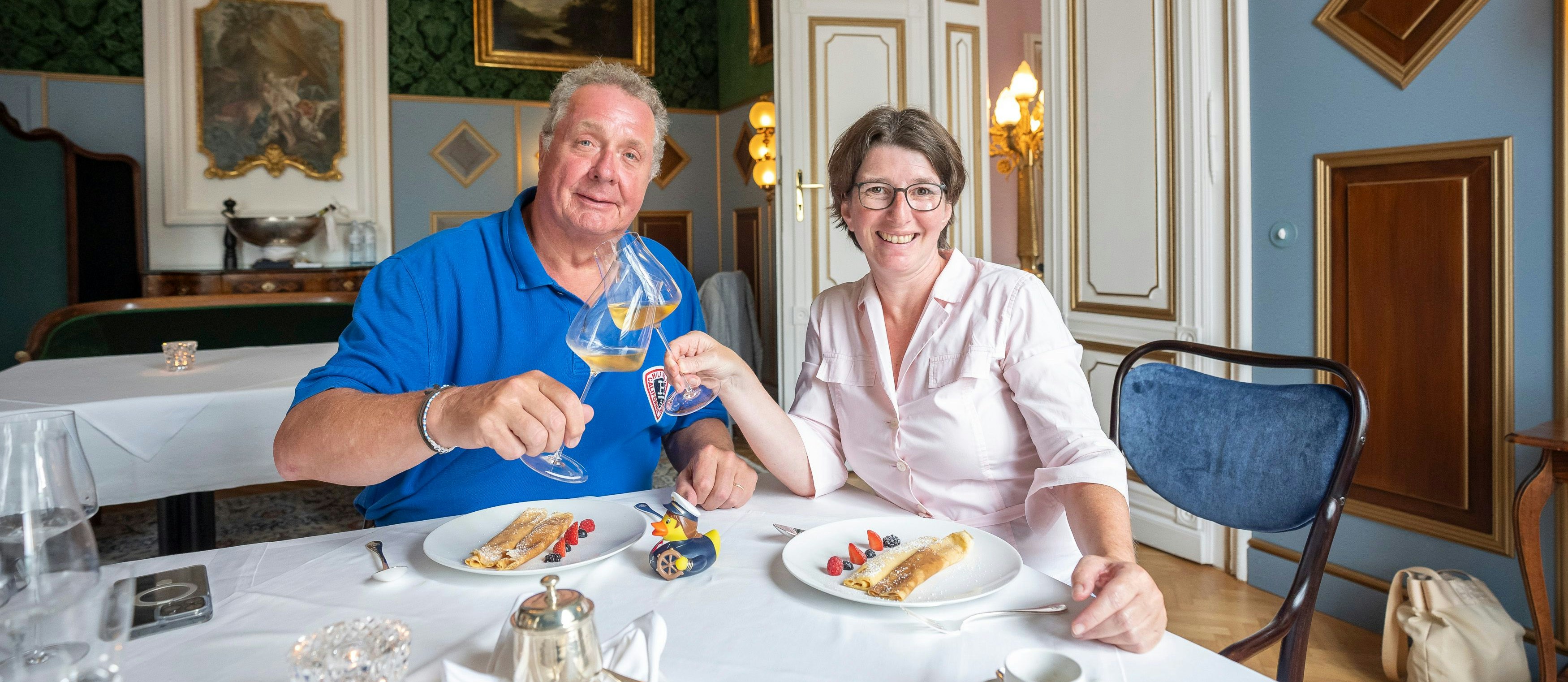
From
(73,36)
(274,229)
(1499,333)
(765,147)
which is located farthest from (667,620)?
(73,36)

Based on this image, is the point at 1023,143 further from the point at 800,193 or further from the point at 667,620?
the point at 667,620

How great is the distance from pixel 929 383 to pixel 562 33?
682 cm

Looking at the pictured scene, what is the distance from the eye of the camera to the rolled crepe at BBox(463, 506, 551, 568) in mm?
1084

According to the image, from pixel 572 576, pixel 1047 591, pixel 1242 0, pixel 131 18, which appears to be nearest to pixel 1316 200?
pixel 1242 0

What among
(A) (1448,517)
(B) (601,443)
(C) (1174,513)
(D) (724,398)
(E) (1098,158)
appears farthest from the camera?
(E) (1098,158)

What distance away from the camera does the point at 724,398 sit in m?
1.46

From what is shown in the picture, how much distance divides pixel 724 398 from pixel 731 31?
21.7 ft

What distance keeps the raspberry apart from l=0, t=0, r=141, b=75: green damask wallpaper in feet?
25.1

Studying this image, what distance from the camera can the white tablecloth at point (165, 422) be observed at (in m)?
2.12

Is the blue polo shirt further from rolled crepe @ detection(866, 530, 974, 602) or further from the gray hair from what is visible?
rolled crepe @ detection(866, 530, 974, 602)

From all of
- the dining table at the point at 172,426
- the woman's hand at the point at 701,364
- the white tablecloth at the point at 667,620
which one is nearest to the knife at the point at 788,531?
the white tablecloth at the point at 667,620

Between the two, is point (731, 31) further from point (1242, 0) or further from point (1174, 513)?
point (1174, 513)

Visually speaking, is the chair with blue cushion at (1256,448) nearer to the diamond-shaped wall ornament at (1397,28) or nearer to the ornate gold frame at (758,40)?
the diamond-shaped wall ornament at (1397,28)

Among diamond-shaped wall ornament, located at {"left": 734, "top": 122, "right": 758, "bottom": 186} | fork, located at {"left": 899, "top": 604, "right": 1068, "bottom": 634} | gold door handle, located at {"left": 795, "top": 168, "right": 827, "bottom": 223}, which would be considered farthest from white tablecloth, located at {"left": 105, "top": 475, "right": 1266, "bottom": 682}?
diamond-shaped wall ornament, located at {"left": 734, "top": 122, "right": 758, "bottom": 186}
